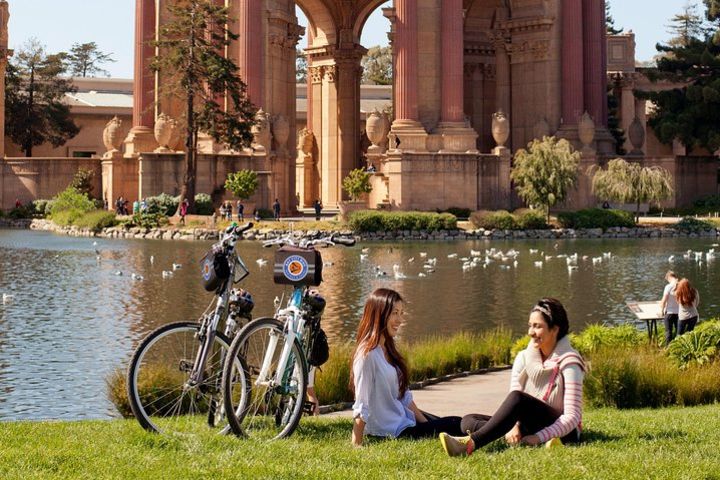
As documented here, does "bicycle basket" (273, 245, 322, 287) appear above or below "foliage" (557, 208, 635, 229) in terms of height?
below

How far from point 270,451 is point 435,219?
40.2 m

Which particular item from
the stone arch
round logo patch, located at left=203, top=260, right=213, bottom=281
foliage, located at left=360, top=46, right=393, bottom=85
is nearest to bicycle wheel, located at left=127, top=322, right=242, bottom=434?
A: round logo patch, located at left=203, top=260, right=213, bottom=281

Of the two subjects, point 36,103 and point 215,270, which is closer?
point 215,270

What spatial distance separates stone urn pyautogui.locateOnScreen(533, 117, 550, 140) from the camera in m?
59.4

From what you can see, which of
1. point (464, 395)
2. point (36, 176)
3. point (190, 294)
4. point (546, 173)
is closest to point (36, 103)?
point (36, 176)

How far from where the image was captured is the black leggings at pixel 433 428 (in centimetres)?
832

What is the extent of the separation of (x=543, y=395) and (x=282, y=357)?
1.87 meters

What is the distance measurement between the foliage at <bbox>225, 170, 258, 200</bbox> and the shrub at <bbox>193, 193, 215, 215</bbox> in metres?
1.25

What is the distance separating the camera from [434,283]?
2878 centimetres

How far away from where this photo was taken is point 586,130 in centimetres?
5803

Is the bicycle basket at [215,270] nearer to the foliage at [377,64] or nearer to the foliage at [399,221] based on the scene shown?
the foliage at [399,221]

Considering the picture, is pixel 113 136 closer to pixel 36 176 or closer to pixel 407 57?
pixel 36 176

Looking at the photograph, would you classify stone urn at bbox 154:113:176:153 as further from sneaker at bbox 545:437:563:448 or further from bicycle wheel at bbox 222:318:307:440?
sneaker at bbox 545:437:563:448

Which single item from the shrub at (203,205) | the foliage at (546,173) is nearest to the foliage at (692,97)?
the foliage at (546,173)
